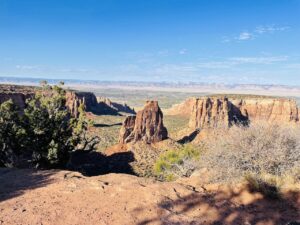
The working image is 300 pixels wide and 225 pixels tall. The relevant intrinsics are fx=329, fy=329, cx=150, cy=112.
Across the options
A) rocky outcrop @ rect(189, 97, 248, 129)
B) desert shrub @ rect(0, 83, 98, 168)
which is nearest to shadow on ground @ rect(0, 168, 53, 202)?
desert shrub @ rect(0, 83, 98, 168)

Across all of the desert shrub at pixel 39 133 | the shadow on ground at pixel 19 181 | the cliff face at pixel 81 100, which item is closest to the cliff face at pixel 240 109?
the cliff face at pixel 81 100

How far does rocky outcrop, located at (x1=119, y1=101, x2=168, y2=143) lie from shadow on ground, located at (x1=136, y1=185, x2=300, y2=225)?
40.1m

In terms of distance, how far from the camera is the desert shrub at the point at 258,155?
35.7 feet

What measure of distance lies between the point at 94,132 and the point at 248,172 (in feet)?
185

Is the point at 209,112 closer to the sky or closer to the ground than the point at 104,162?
closer to the sky

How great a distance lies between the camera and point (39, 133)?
2112 cm

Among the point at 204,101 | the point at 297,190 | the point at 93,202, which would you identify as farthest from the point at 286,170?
the point at 204,101

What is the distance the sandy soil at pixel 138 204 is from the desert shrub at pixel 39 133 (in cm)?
975

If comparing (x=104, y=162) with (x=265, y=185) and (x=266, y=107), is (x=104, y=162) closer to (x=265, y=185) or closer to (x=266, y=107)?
(x=265, y=185)

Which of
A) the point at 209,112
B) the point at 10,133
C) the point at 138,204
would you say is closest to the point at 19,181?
the point at 138,204

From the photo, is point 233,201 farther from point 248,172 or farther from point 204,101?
point 204,101

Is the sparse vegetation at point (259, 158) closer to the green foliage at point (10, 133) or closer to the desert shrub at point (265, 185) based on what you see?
the desert shrub at point (265, 185)

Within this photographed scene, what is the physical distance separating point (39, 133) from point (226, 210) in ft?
50.7

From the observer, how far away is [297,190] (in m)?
9.63
